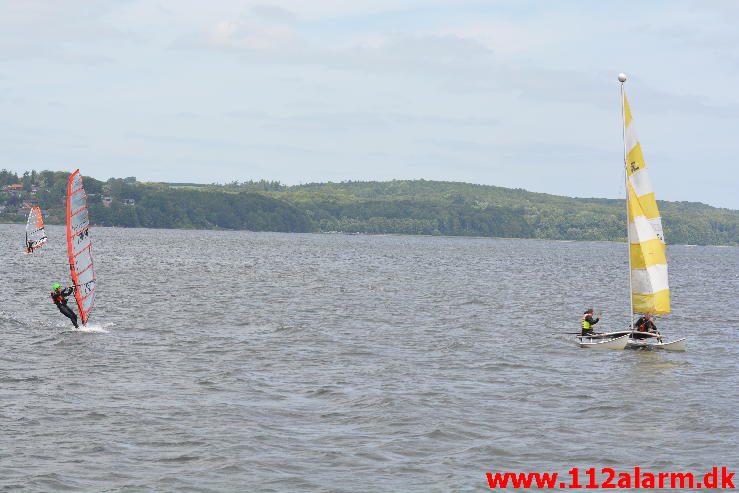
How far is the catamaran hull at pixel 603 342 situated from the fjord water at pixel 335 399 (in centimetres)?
47

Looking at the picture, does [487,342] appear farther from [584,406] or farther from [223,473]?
[223,473]

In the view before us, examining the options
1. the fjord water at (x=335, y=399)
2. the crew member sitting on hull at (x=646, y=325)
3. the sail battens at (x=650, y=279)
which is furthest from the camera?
the crew member sitting on hull at (x=646, y=325)

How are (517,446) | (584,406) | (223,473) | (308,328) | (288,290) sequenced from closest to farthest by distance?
(223,473) → (517,446) → (584,406) → (308,328) → (288,290)

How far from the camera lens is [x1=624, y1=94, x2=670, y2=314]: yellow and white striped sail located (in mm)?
39531

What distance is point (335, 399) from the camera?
27938mm

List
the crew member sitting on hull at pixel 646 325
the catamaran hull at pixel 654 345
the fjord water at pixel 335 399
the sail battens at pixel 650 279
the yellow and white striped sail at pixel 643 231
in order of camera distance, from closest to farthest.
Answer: the fjord water at pixel 335 399 → the catamaran hull at pixel 654 345 → the yellow and white striped sail at pixel 643 231 → the sail battens at pixel 650 279 → the crew member sitting on hull at pixel 646 325

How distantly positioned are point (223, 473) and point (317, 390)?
8866 millimetres

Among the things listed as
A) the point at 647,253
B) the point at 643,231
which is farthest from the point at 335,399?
the point at 643,231

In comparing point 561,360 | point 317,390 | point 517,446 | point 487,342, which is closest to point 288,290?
point 487,342

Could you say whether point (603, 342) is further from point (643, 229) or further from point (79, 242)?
point (79, 242)

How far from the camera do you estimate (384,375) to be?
3238 centimetres

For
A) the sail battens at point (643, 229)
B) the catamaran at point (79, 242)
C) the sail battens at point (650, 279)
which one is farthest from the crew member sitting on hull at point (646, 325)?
the catamaran at point (79, 242)

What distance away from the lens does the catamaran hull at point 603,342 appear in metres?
39.5

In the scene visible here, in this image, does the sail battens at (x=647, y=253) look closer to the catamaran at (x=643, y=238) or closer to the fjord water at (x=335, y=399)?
the catamaran at (x=643, y=238)
